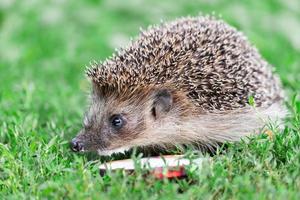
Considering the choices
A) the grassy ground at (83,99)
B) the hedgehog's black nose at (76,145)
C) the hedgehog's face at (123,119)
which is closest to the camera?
the grassy ground at (83,99)

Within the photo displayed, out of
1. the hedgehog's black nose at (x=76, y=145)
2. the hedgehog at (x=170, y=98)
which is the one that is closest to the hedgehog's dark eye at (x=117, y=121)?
the hedgehog at (x=170, y=98)

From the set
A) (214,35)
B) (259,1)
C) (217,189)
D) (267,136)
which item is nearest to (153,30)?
(214,35)

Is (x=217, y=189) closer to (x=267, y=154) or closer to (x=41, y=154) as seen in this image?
(x=267, y=154)

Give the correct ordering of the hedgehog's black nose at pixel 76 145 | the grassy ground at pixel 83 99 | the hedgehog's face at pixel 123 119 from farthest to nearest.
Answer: the hedgehog's face at pixel 123 119
the hedgehog's black nose at pixel 76 145
the grassy ground at pixel 83 99

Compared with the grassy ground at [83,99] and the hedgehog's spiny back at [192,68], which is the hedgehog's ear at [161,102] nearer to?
the hedgehog's spiny back at [192,68]

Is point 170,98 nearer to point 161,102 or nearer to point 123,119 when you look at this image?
point 161,102

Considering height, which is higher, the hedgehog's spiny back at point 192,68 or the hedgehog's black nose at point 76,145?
the hedgehog's spiny back at point 192,68

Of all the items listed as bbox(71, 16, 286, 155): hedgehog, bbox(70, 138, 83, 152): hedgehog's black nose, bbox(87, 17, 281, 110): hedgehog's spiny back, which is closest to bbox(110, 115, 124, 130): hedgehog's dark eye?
bbox(71, 16, 286, 155): hedgehog

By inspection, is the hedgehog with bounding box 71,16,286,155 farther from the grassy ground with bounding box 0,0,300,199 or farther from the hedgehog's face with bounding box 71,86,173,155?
the grassy ground with bounding box 0,0,300,199

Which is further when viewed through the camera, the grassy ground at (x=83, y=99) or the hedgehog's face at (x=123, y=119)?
the hedgehog's face at (x=123, y=119)
